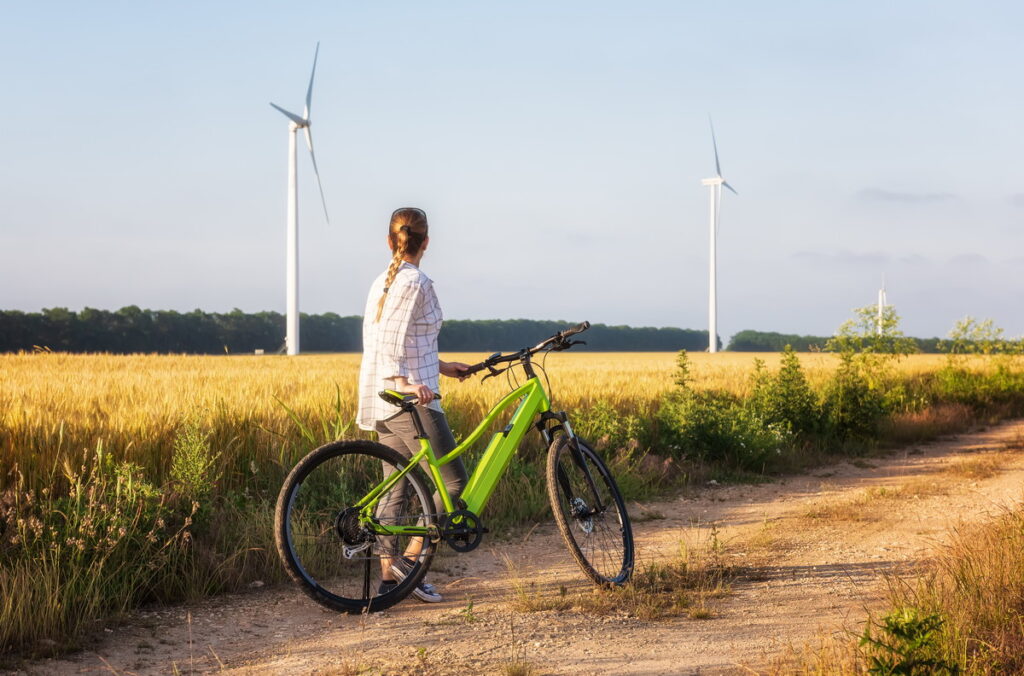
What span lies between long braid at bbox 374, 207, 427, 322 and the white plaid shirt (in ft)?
0.12

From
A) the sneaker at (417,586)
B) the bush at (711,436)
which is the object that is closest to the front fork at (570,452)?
the sneaker at (417,586)

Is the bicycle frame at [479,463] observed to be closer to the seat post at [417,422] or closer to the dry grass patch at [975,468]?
the seat post at [417,422]

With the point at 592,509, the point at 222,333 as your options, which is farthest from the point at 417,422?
the point at 222,333

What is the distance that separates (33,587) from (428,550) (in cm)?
232

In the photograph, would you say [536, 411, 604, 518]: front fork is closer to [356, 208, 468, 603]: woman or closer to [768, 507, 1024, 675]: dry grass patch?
[356, 208, 468, 603]: woman

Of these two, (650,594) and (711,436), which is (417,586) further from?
(711,436)

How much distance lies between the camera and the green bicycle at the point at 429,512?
5457 millimetres

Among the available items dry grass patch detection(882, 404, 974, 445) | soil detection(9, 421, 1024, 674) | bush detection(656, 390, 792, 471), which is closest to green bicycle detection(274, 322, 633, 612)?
soil detection(9, 421, 1024, 674)

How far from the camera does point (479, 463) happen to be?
5.72 metres

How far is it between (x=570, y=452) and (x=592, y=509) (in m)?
0.42

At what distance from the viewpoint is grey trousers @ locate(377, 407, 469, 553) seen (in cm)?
557

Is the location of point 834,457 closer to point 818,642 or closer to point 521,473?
point 521,473

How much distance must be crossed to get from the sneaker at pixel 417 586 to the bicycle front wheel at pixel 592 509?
3.17 ft

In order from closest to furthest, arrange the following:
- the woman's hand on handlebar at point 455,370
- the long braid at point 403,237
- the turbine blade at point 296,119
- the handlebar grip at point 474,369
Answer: the long braid at point 403,237 < the handlebar grip at point 474,369 < the woman's hand on handlebar at point 455,370 < the turbine blade at point 296,119
